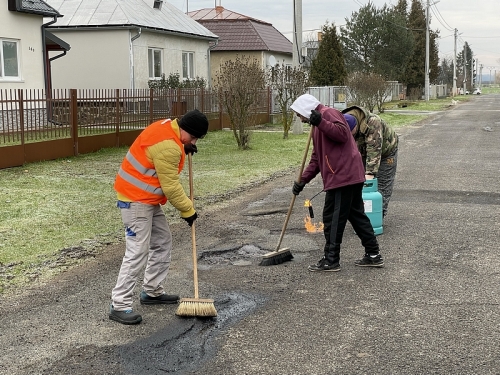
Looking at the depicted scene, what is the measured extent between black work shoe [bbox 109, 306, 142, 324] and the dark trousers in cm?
204

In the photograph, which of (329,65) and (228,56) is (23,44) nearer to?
(228,56)

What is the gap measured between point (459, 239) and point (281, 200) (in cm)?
334

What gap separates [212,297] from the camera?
216 inches

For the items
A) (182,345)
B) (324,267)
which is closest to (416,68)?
(324,267)

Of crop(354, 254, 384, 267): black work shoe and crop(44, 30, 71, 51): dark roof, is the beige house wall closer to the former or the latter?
crop(44, 30, 71, 51): dark roof

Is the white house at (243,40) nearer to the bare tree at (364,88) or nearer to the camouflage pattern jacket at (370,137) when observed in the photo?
the bare tree at (364,88)

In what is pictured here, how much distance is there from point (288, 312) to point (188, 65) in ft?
89.5

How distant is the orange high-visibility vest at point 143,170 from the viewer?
4812 millimetres

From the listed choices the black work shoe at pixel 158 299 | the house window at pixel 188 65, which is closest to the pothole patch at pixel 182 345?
the black work shoe at pixel 158 299

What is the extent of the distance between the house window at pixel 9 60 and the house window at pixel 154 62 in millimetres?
8128

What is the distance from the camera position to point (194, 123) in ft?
15.8

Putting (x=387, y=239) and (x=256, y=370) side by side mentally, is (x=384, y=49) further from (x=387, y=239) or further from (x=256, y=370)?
(x=256, y=370)

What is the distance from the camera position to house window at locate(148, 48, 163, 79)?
92.5 ft

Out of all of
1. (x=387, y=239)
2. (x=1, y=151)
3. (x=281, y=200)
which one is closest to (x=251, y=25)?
(x=1, y=151)
